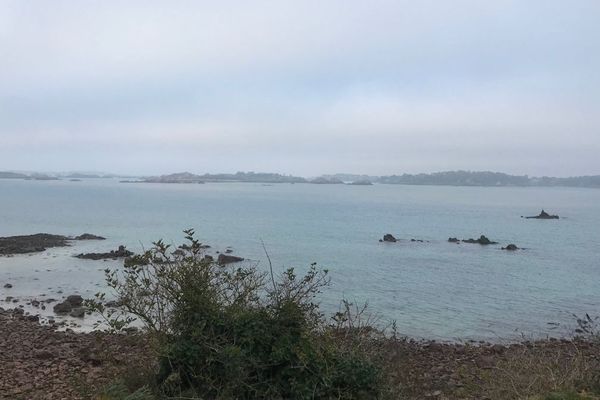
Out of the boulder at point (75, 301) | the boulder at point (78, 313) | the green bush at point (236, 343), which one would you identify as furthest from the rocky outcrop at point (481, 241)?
the green bush at point (236, 343)

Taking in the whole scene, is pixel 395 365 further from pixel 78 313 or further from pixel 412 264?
pixel 412 264

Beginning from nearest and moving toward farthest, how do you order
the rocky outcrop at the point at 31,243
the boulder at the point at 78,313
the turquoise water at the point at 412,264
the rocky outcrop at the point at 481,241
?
the boulder at the point at 78,313 < the turquoise water at the point at 412,264 < the rocky outcrop at the point at 31,243 < the rocky outcrop at the point at 481,241

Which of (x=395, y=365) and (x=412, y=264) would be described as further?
(x=412, y=264)

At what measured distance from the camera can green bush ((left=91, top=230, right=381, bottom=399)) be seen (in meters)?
5.98

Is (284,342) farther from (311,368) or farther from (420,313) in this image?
(420,313)

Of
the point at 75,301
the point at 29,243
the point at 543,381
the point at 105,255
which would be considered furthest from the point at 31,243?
the point at 543,381

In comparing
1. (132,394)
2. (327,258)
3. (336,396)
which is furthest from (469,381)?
(327,258)

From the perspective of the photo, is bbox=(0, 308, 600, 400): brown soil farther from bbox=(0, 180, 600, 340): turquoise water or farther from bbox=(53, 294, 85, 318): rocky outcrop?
bbox=(0, 180, 600, 340): turquoise water

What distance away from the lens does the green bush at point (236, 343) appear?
19.6ft

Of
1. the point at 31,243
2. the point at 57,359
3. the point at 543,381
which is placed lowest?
the point at 31,243

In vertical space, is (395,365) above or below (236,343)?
below

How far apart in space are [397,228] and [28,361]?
4889 cm

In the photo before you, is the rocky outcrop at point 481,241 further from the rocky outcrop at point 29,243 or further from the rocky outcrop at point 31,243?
the rocky outcrop at point 29,243

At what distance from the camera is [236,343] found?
618cm
